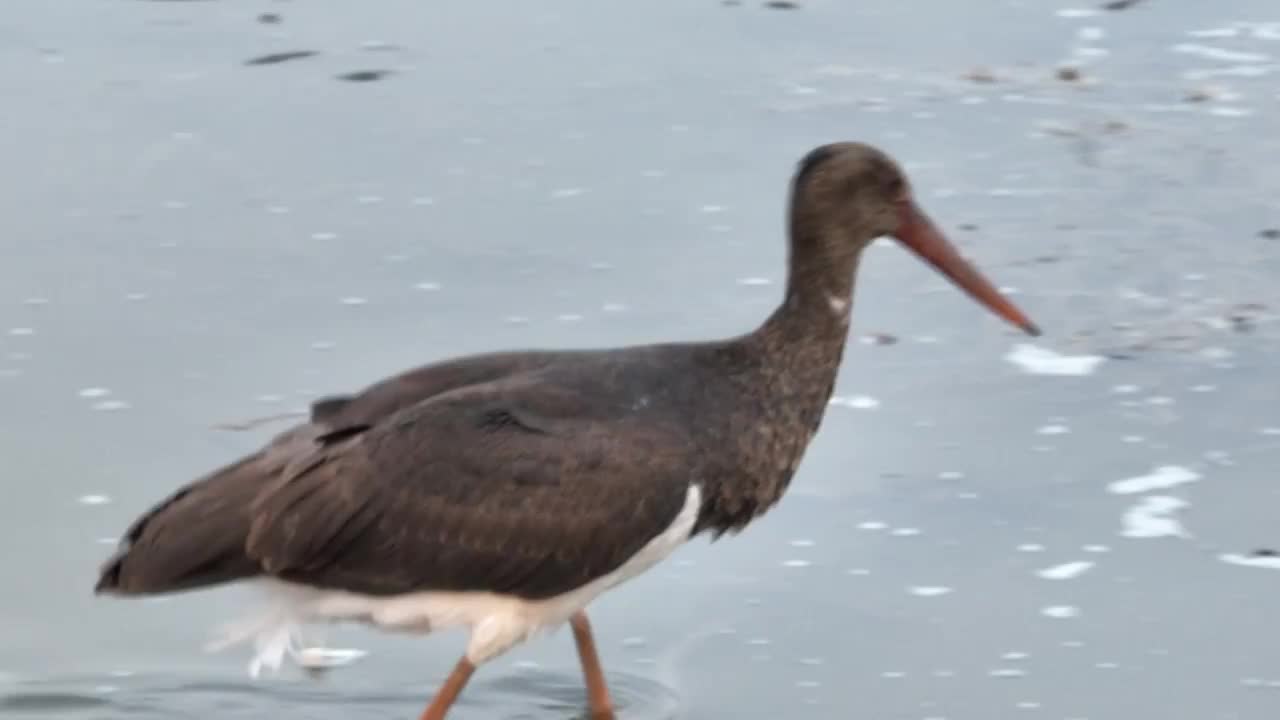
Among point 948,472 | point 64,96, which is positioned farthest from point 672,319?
point 64,96

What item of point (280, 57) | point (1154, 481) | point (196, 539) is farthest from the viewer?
point (280, 57)

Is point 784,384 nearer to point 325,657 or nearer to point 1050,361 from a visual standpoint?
point 325,657

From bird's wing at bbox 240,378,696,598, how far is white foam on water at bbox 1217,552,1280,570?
1793 millimetres

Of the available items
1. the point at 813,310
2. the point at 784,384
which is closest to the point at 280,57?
the point at 813,310

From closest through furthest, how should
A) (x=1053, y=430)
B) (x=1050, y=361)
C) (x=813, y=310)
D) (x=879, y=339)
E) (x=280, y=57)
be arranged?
(x=813, y=310) < (x=1053, y=430) < (x=1050, y=361) < (x=879, y=339) < (x=280, y=57)

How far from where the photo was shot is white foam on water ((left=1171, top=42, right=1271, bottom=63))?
→ 12.5 metres

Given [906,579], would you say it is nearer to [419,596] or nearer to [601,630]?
[601,630]

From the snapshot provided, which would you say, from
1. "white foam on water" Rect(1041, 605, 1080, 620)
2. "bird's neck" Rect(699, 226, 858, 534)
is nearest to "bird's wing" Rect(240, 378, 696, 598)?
"bird's neck" Rect(699, 226, 858, 534)

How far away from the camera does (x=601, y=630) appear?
8570mm

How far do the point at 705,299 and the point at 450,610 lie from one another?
106 inches

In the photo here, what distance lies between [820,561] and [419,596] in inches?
55.3

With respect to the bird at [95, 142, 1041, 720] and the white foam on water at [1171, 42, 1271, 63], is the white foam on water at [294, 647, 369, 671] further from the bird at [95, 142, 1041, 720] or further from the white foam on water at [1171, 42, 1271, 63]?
the white foam on water at [1171, 42, 1271, 63]

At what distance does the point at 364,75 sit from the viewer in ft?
40.4

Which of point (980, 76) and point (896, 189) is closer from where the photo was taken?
point (896, 189)
